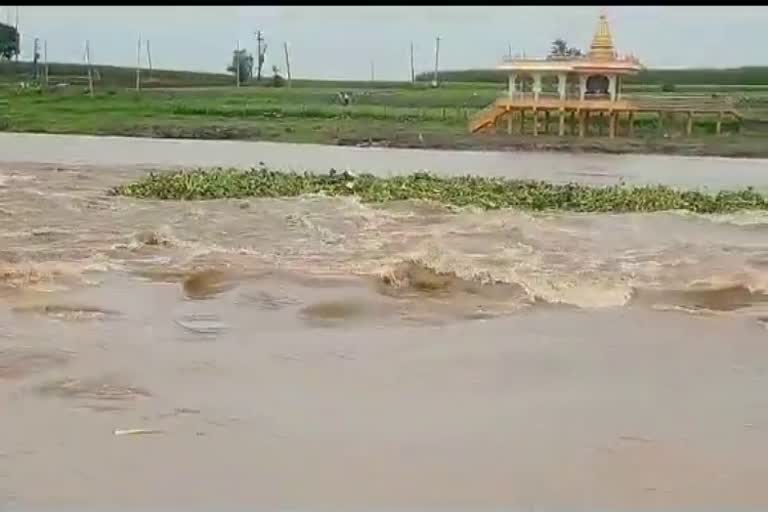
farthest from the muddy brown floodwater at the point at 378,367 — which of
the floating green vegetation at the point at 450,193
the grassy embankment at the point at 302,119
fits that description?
the grassy embankment at the point at 302,119

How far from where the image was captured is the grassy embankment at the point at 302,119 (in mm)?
32719

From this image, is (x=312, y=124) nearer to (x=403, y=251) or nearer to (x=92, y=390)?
(x=403, y=251)

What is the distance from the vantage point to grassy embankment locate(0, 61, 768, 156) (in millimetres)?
32719

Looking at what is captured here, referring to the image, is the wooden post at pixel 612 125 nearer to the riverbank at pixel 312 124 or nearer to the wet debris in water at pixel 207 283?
the riverbank at pixel 312 124

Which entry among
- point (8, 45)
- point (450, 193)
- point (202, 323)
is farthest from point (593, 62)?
point (8, 45)

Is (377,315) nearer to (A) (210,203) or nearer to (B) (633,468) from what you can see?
(B) (633,468)

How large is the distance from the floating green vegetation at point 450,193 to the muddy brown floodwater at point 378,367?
2581mm

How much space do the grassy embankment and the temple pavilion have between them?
0.83 metres

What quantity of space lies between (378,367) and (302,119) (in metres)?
32.3

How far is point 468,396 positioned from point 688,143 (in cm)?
2839

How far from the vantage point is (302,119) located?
38.3 metres

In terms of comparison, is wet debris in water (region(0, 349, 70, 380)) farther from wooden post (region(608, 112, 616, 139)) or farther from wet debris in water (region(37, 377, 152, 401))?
wooden post (region(608, 112, 616, 139))

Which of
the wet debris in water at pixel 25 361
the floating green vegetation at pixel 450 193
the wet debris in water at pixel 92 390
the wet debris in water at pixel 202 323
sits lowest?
the wet debris in water at pixel 92 390

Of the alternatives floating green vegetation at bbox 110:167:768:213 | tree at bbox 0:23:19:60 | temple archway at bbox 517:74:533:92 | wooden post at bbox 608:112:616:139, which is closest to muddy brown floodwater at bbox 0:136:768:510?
floating green vegetation at bbox 110:167:768:213
